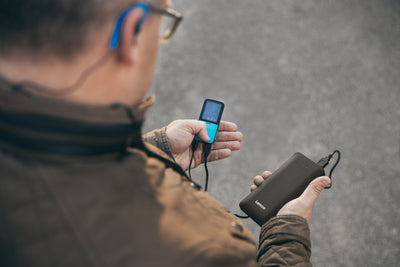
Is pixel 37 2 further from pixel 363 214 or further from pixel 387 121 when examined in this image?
pixel 387 121

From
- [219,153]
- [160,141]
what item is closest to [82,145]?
[160,141]

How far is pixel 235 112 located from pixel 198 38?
28.0 inches

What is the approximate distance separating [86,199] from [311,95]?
1.83 meters

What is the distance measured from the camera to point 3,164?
1.98 ft

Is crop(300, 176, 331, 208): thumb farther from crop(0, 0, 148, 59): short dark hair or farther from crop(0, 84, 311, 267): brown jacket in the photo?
crop(0, 0, 148, 59): short dark hair

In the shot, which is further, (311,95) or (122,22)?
(311,95)

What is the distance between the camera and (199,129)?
1.33 meters

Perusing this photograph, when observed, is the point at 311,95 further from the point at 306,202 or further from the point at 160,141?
the point at 160,141

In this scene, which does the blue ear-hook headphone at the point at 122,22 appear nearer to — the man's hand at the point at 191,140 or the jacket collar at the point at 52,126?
the jacket collar at the point at 52,126

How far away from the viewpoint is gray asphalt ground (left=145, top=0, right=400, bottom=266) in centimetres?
175

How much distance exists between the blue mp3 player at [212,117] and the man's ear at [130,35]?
753mm

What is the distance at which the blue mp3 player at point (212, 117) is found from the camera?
4.55 ft

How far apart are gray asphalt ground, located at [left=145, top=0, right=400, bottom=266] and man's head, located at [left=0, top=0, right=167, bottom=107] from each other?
4.18ft

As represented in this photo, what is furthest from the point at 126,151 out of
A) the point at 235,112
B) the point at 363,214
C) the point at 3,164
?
the point at 363,214
